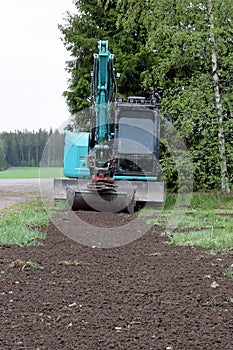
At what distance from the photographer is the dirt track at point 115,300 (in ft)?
11.9

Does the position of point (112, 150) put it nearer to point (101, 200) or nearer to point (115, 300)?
point (101, 200)

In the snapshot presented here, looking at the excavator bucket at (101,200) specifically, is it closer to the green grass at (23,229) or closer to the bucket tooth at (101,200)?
the bucket tooth at (101,200)

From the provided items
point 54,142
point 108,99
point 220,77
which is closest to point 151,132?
point 108,99

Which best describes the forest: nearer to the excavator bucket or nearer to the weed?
the excavator bucket

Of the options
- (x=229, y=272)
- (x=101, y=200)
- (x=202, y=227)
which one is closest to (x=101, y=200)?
(x=101, y=200)

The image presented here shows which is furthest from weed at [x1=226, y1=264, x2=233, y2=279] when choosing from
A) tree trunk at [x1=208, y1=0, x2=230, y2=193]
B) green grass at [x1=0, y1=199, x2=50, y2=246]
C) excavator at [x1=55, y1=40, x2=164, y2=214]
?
tree trunk at [x1=208, y1=0, x2=230, y2=193]

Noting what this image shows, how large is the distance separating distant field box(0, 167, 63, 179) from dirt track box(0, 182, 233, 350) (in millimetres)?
13093

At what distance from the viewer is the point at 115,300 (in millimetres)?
4539

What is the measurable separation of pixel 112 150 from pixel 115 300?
31.1 feet

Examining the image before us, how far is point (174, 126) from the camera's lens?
53.9 ft

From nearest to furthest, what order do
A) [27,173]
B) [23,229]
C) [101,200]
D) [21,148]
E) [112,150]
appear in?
[23,229] → [101,200] → [112,150] → [27,173] → [21,148]

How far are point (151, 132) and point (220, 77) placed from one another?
353 cm

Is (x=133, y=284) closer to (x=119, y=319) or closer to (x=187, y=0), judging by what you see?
(x=119, y=319)

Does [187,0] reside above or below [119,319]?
above
